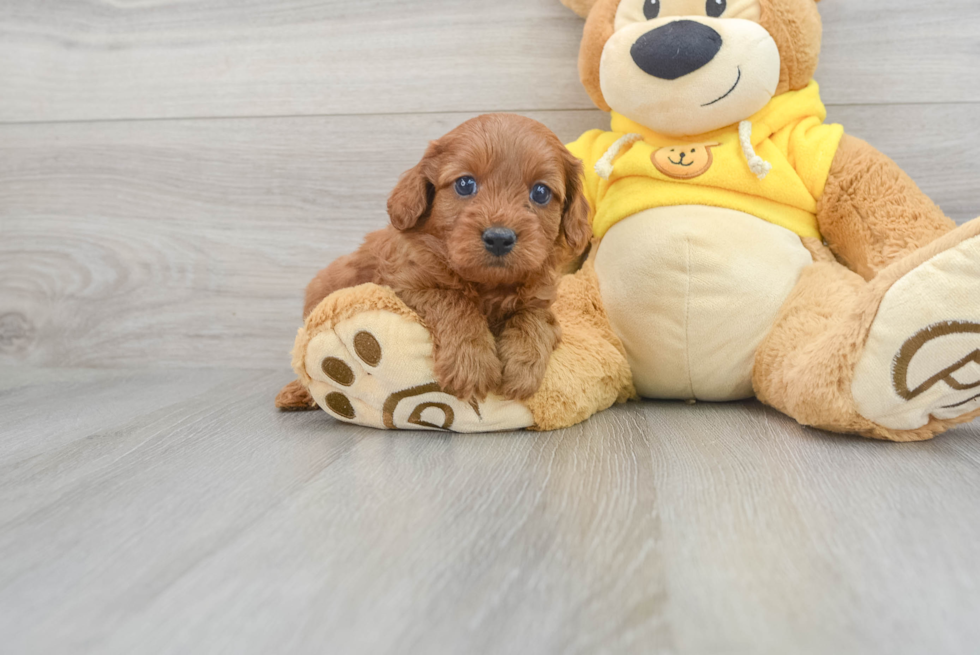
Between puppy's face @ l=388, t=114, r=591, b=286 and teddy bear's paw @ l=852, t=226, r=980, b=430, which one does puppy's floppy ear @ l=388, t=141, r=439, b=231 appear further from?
teddy bear's paw @ l=852, t=226, r=980, b=430

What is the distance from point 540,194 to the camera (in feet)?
3.23

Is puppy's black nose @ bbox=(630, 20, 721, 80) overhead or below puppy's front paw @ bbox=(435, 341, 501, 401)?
overhead

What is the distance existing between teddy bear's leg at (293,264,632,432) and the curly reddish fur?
0.12ft

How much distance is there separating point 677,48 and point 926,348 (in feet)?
1.88

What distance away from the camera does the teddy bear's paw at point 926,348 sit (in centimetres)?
88

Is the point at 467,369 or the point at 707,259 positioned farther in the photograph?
the point at 707,259

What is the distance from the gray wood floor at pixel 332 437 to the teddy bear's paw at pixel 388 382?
35 millimetres

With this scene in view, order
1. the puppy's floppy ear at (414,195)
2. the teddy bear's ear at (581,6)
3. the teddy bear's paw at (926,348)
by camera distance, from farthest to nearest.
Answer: the teddy bear's ear at (581,6) → the puppy's floppy ear at (414,195) → the teddy bear's paw at (926,348)

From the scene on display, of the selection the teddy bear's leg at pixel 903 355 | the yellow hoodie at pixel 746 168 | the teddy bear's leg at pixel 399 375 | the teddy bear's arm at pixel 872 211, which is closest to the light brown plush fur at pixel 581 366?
the teddy bear's leg at pixel 399 375

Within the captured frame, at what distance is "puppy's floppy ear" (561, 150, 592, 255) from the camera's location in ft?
3.39

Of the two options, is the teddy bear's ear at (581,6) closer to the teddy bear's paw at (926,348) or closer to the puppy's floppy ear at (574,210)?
the puppy's floppy ear at (574,210)

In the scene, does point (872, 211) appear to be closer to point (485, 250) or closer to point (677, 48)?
point (677, 48)

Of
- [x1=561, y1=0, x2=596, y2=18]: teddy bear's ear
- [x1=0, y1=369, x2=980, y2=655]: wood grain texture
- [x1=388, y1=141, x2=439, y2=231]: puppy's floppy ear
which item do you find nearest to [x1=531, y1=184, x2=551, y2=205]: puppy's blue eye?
[x1=388, y1=141, x2=439, y2=231]: puppy's floppy ear

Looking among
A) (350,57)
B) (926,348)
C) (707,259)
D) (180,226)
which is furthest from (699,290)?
(180,226)
